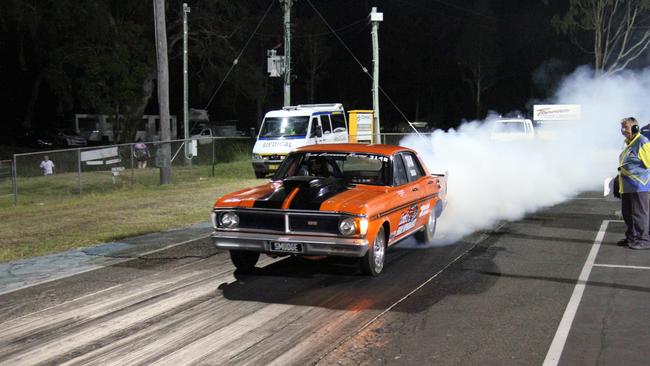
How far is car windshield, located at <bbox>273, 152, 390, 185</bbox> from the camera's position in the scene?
809 centimetres

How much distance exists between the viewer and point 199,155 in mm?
26312

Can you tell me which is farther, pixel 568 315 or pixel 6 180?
pixel 6 180

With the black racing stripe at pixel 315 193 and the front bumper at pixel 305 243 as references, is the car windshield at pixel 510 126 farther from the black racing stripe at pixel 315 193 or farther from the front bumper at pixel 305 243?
the front bumper at pixel 305 243

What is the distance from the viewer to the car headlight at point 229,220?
7.09 meters

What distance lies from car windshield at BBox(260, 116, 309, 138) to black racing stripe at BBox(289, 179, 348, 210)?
45.7 feet

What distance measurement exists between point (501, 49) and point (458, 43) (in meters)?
4.56

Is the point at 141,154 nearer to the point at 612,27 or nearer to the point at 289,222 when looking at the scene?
the point at 289,222

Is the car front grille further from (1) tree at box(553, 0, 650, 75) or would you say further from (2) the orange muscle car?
(1) tree at box(553, 0, 650, 75)

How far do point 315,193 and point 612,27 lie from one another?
42.6 metres

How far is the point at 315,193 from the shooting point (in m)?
7.12

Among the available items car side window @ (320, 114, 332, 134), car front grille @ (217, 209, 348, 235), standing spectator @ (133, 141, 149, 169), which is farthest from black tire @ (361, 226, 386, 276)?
standing spectator @ (133, 141, 149, 169)

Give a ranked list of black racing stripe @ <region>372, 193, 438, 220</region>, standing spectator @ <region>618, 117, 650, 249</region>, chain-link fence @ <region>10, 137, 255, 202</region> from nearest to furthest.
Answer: black racing stripe @ <region>372, 193, 438, 220</region>
standing spectator @ <region>618, 117, 650, 249</region>
chain-link fence @ <region>10, 137, 255, 202</region>

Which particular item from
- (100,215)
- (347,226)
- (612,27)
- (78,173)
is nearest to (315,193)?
(347,226)

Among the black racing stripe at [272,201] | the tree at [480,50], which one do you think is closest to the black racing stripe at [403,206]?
the black racing stripe at [272,201]
